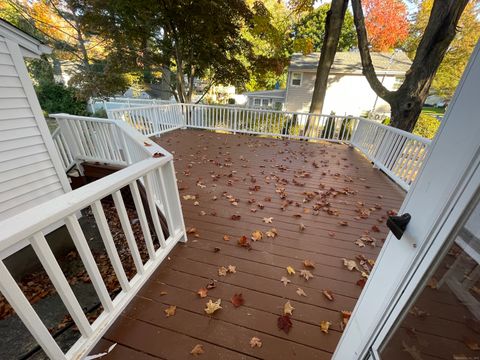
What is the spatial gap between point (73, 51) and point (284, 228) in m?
14.4

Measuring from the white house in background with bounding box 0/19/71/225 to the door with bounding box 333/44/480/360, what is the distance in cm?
442

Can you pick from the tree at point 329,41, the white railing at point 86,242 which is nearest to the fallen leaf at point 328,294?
the white railing at point 86,242

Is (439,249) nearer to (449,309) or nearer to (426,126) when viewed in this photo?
(449,309)

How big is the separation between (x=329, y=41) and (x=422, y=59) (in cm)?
300

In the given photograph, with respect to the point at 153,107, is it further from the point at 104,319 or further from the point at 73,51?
the point at 73,51

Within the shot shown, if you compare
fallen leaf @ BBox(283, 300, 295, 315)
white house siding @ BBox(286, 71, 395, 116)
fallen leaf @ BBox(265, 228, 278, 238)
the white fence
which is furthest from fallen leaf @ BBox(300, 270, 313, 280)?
white house siding @ BBox(286, 71, 395, 116)

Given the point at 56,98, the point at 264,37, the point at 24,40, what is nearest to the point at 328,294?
the point at 24,40

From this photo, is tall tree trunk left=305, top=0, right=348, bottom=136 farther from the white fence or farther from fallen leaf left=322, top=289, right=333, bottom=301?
fallen leaf left=322, top=289, right=333, bottom=301

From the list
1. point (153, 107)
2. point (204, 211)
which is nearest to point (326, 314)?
point (204, 211)

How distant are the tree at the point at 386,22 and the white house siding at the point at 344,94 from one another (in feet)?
23.4

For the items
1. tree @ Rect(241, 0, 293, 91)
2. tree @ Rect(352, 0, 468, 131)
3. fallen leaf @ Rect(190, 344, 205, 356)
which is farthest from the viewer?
tree @ Rect(241, 0, 293, 91)

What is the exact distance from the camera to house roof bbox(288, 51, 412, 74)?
44.8ft

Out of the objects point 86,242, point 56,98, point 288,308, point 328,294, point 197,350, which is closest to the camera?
point 86,242

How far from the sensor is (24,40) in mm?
3023
